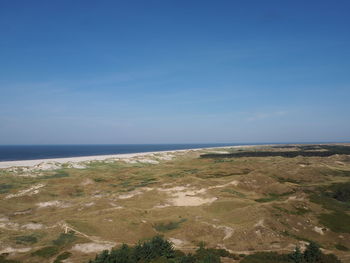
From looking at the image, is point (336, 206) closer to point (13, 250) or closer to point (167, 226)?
point (167, 226)

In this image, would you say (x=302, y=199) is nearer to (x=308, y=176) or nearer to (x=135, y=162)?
(x=308, y=176)

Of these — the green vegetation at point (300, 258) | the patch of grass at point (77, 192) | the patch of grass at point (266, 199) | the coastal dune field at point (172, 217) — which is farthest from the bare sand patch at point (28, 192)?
the green vegetation at point (300, 258)

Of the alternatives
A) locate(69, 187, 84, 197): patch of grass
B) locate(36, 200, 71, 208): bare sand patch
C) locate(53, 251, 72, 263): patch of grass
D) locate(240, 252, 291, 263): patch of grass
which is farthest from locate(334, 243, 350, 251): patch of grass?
locate(69, 187, 84, 197): patch of grass

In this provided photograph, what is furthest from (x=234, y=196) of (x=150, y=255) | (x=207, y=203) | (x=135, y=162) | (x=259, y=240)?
(x=135, y=162)

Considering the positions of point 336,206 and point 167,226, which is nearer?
point 167,226

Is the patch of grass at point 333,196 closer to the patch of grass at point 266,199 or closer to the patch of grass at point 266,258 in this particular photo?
the patch of grass at point 266,199

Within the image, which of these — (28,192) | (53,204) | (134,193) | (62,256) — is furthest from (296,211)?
(28,192)
